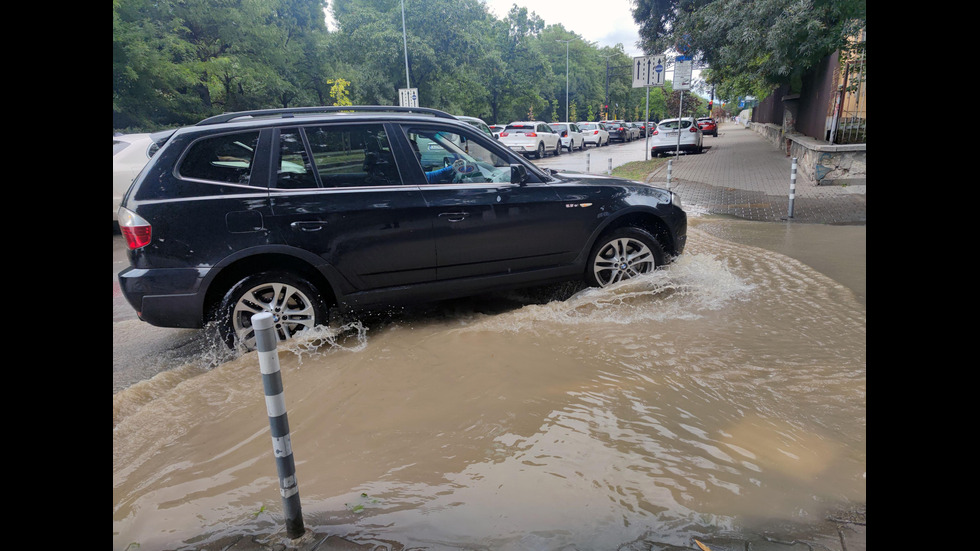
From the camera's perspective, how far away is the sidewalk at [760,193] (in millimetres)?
10211

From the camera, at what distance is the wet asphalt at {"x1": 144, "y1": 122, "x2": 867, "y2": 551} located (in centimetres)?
238

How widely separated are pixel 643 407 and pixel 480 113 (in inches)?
1701

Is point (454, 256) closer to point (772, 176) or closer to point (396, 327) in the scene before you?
point (396, 327)

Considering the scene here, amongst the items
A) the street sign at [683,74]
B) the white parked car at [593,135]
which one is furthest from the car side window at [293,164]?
the white parked car at [593,135]

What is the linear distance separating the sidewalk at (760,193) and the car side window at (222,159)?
628 cm

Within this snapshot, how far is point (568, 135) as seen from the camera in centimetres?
3034

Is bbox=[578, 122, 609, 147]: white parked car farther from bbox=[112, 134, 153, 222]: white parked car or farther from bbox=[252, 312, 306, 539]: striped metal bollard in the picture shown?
bbox=[252, 312, 306, 539]: striped metal bollard

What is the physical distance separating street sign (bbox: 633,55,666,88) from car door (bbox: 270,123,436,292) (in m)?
15.2

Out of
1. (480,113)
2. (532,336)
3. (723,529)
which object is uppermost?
(480,113)

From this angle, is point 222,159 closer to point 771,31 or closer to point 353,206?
point 353,206

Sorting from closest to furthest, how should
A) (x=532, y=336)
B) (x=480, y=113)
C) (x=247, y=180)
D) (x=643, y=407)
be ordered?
(x=643, y=407) → (x=247, y=180) → (x=532, y=336) → (x=480, y=113)

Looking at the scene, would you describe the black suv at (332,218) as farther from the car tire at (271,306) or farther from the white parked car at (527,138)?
the white parked car at (527,138)
